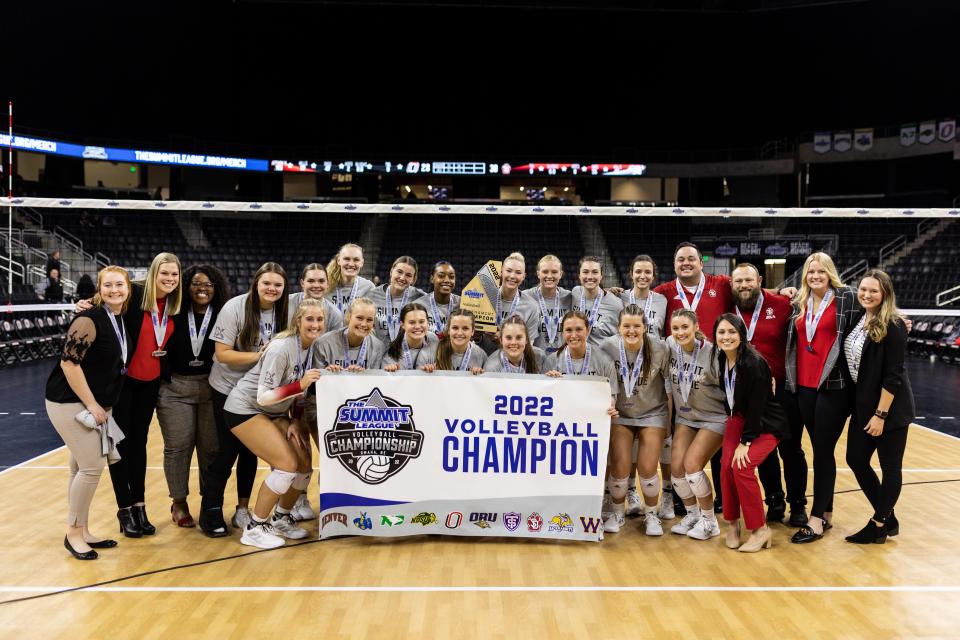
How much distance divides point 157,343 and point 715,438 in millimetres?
3640

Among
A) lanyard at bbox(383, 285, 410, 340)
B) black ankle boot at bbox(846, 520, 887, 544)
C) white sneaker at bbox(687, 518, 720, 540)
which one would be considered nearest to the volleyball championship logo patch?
lanyard at bbox(383, 285, 410, 340)

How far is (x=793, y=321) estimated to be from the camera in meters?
4.97

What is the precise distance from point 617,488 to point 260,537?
2313 millimetres

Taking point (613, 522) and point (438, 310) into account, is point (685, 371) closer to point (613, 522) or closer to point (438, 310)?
point (613, 522)

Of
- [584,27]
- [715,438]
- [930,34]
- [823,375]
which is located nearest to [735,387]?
[715,438]

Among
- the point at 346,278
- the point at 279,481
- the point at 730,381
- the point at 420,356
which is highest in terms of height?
the point at 346,278

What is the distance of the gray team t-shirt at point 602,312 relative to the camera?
18.6ft

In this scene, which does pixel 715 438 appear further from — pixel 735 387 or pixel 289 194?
pixel 289 194

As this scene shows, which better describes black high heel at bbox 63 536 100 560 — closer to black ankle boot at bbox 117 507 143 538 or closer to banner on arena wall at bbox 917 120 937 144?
black ankle boot at bbox 117 507 143 538

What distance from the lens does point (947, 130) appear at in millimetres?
22016

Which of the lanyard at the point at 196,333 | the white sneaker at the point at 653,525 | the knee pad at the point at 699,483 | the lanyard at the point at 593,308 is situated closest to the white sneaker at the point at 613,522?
the white sneaker at the point at 653,525

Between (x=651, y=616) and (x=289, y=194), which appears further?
(x=289, y=194)

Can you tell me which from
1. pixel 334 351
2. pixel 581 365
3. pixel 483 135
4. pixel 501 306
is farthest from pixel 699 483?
pixel 483 135

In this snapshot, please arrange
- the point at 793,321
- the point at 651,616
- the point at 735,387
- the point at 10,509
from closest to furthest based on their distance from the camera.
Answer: the point at 651,616
the point at 735,387
the point at 793,321
the point at 10,509
